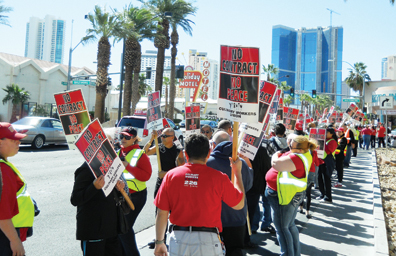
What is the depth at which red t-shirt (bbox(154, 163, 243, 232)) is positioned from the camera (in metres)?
2.87

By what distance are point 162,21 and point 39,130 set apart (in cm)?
1594

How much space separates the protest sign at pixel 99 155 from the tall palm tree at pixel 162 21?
25.1m

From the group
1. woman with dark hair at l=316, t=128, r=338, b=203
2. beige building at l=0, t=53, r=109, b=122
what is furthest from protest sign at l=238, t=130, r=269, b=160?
beige building at l=0, t=53, r=109, b=122

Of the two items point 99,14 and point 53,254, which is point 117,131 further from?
point 99,14

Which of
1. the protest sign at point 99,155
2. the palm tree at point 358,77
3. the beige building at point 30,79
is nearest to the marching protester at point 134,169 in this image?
the protest sign at point 99,155

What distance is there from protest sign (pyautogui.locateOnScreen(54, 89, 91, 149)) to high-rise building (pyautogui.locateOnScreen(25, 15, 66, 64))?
188597 mm

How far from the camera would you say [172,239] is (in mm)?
2943

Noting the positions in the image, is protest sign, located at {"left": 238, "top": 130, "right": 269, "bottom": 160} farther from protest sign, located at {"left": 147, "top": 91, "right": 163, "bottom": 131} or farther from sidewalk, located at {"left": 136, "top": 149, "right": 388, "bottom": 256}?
protest sign, located at {"left": 147, "top": 91, "right": 163, "bottom": 131}

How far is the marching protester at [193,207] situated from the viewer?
2869mm

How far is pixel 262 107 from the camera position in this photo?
567 cm

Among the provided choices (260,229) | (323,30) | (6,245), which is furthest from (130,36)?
(323,30)

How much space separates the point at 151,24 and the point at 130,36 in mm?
3129

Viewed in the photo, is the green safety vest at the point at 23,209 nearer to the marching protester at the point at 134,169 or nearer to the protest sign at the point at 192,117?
the marching protester at the point at 134,169

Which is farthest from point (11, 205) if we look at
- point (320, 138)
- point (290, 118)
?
point (290, 118)
